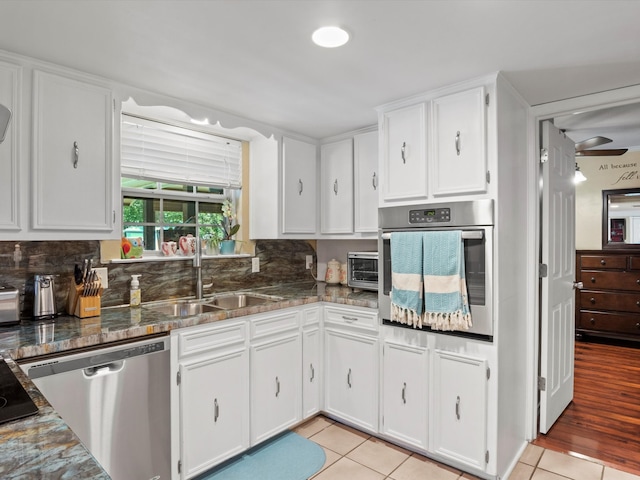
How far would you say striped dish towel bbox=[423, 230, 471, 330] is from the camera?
84.1 inches

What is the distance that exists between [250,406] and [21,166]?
1753 mm

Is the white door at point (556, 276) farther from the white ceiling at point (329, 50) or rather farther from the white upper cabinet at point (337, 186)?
the white upper cabinet at point (337, 186)

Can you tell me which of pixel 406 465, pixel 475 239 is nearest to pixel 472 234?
pixel 475 239

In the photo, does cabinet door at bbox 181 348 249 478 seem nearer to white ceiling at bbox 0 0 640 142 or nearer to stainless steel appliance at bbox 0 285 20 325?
stainless steel appliance at bbox 0 285 20 325

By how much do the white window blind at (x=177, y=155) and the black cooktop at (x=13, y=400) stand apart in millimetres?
1660

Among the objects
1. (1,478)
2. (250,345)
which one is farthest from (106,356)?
(1,478)

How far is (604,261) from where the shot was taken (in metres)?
4.77

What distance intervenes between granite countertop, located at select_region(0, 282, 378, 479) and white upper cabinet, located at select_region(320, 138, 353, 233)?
21.2 inches

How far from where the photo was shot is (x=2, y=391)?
1.11 meters

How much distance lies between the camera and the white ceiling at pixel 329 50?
1497mm

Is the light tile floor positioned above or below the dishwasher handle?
below

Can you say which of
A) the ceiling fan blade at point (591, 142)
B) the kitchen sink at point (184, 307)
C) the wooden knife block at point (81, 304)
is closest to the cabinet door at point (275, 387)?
the kitchen sink at point (184, 307)

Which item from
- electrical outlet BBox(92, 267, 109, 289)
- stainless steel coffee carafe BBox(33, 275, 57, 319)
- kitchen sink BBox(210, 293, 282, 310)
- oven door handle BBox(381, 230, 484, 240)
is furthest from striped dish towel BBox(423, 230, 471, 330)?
stainless steel coffee carafe BBox(33, 275, 57, 319)

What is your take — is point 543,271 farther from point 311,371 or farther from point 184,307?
point 184,307
